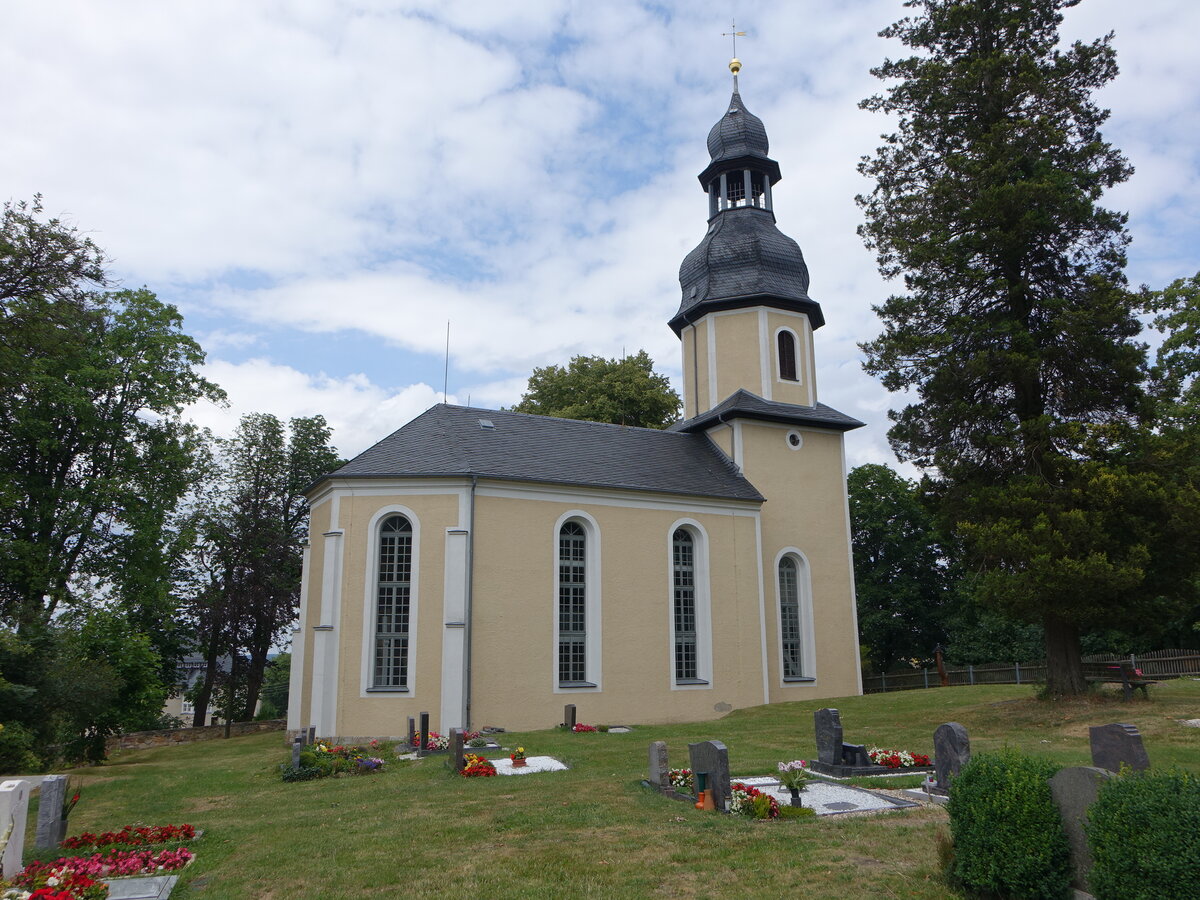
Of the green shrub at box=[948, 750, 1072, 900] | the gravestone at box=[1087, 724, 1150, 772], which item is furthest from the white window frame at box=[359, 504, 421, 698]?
the green shrub at box=[948, 750, 1072, 900]

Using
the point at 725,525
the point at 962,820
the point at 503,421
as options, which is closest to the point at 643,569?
the point at 725,525

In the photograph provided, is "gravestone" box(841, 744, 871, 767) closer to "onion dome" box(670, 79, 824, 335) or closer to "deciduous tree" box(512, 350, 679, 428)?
"onion dome" box(670, 79, 824, 335)

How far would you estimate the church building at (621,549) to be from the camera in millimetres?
21062

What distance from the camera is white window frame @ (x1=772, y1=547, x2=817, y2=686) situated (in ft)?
81.9

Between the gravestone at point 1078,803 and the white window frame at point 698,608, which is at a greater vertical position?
the white window frame at point 698,608

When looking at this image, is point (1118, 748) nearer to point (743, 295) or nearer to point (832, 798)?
point (832, 798)

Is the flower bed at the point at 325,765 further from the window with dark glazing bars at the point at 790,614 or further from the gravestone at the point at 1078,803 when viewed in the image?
the window with dark glazing bars at the point at 790,614

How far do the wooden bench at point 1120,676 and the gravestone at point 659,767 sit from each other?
11263 millimetres

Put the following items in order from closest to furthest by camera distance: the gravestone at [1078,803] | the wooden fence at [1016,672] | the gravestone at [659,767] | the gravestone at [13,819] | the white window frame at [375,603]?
1. the gravestone at [1078,803]
2. the gravestone at [13,819]
3. the gravestone at [659,767]
4. the white window frame at [375,603]
5. the wooden fence at [1016,672]

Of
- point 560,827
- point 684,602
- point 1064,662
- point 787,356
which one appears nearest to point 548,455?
point 684,602

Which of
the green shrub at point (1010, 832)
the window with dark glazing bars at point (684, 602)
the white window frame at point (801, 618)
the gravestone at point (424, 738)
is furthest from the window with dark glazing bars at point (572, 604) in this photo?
the green shrub at point (1010, 832)

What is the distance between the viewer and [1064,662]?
1750 centimetres

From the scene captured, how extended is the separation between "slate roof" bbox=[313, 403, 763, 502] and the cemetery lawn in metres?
7.66

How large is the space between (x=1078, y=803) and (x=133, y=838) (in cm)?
932
